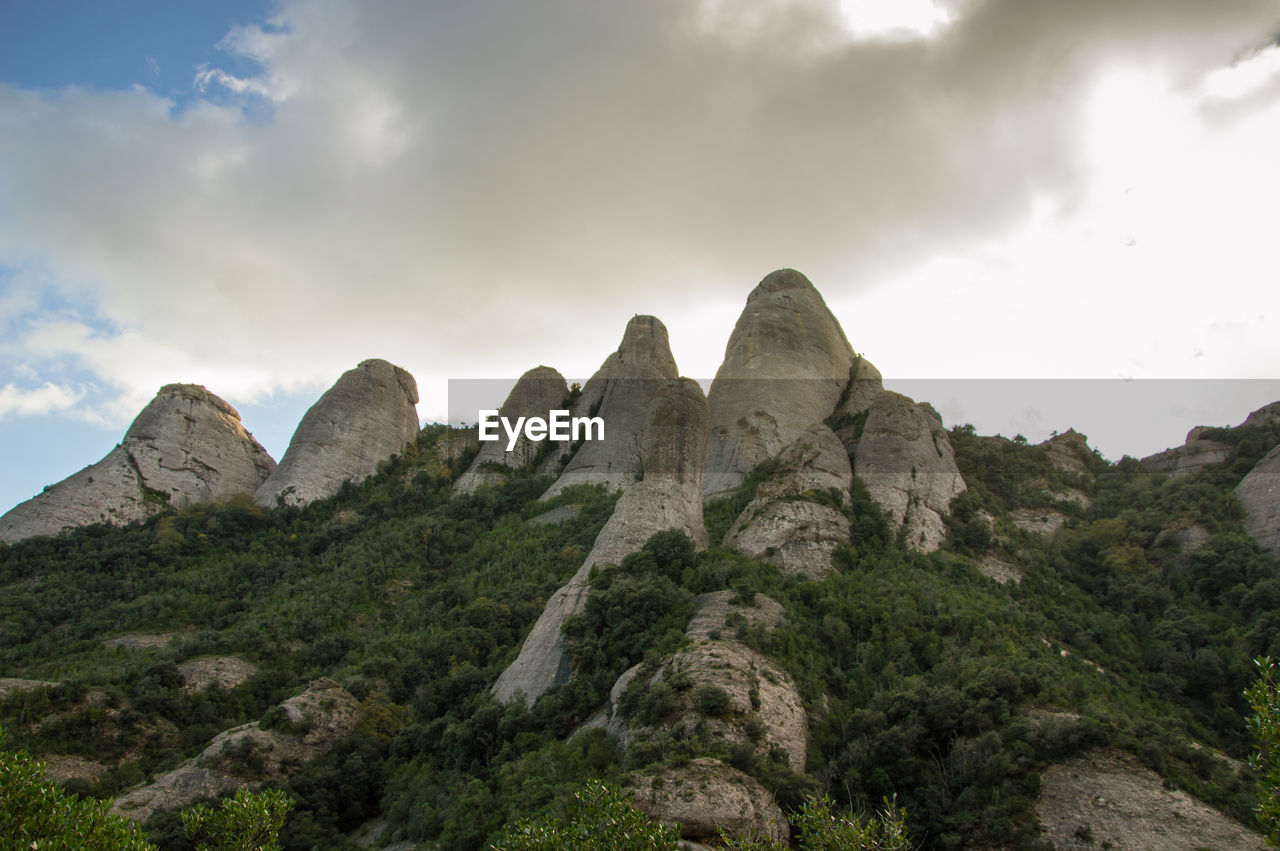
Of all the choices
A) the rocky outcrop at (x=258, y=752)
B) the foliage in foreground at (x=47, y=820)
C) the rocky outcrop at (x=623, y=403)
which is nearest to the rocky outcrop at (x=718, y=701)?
the foliage in foreground at (x=47, y=820)

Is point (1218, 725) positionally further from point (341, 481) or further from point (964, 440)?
point (341, 481)

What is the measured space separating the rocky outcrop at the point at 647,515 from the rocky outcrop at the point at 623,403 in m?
8.35

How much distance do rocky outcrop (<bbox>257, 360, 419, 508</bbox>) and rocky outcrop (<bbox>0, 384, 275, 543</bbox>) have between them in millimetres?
3795

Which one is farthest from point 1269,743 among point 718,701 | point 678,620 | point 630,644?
point 630,644

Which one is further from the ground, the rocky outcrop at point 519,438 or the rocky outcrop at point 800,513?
the rocky outcrop at point 519,438

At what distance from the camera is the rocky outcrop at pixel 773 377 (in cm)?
4678

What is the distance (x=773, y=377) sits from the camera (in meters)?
51.5

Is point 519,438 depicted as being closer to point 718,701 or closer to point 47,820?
point 718,701

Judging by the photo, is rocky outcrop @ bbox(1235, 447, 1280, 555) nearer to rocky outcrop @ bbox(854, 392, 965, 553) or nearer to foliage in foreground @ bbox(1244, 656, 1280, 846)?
rocky outcrop @ bbox(854, 392, 965, 553)

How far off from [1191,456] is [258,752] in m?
52.3

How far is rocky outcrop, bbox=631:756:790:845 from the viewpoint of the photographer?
15.9 meters

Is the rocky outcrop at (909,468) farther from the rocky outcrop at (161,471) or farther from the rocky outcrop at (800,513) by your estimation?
the rocky outcrop at (161,471)

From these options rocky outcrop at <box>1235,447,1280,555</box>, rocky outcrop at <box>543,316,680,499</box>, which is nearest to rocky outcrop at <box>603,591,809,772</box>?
rocky outcrop at <box>543,316,680,499</box>

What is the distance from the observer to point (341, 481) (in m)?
51.0
